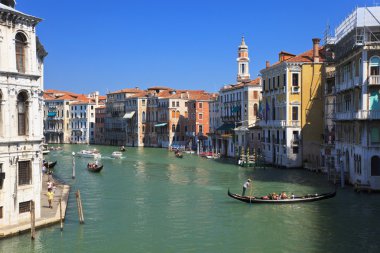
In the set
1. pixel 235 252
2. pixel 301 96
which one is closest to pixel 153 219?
pixel 235 252

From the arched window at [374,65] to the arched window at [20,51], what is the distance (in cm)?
1446

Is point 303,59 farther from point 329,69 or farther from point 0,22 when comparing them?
point 0,22

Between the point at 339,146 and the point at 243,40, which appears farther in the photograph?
the point at 243,40

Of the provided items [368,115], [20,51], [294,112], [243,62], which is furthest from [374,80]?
[243,62]

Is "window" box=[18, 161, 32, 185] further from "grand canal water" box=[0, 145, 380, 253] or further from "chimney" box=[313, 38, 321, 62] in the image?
"chimney" box=[313, 38, 321, 62]

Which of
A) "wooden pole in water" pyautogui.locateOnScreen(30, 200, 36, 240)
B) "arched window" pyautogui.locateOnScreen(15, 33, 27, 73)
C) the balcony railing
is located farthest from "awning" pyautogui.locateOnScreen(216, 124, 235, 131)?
"wooden pole in water" pyautogui.locateOnScreen(30, 200, 36, 240)

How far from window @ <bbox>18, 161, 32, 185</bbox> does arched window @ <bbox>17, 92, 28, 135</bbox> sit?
842 mm

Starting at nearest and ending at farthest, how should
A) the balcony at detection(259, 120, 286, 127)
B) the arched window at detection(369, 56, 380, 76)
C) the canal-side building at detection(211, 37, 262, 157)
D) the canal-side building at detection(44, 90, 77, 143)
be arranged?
the arched window at detection(369, 56, 380, 76)
the balcony at detection(259, 120, 286, 127)
the canal-side building at detection(211, 37, 262, 157)
the canal-side building at detection(44, 90, 77, 143)

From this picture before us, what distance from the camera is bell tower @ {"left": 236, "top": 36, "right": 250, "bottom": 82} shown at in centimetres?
5706

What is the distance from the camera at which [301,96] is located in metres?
35.0

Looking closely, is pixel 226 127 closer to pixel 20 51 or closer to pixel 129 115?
pixel 129 115

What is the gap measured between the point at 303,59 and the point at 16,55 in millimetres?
23930

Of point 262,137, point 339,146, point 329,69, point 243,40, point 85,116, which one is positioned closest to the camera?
point 339,146

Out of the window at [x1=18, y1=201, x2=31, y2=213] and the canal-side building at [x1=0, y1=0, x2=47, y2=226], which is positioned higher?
the canal-side building at [x1=0, y1=0, x2=47, y2=226]
